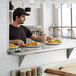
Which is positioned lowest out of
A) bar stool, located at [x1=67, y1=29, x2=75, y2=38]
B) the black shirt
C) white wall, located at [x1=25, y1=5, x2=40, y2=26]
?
bar stool, located at [x1=67, y1=29, x2=75, y2=38]

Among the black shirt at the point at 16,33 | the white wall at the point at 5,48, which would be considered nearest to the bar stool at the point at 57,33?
the black shirt at the point at 16,33

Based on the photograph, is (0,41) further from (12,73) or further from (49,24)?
(49,24)

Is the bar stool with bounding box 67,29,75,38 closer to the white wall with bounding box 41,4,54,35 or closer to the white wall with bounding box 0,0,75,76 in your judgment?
the white wall with bounding box 41,4,54,35

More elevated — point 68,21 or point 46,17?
point 46,17

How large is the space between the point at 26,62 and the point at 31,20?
30.4ft

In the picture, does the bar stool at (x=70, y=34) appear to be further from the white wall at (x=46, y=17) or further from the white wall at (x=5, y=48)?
the white wall at (x=5, y=48)

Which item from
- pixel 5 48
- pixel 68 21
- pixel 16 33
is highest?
pixel 68 21

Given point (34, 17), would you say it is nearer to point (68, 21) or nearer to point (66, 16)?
point (66, 16)

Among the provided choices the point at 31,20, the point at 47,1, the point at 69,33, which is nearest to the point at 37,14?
the point at 31,20

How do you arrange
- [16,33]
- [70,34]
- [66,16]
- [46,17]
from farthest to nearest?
[46,17] → [66,16] → [70,34] → [16,33]

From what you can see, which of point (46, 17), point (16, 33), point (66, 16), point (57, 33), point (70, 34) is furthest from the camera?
point (46, 17)

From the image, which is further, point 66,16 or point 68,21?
point 66,16

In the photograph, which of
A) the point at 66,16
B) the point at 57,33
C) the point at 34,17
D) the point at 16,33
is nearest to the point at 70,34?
the point at 57,33

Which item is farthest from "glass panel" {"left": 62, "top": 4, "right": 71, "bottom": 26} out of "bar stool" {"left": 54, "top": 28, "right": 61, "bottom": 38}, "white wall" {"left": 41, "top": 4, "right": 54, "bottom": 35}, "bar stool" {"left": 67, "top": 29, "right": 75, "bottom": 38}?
"white wall" {"left": 41, "top": 4, "right": 54, "bottom": 35}
